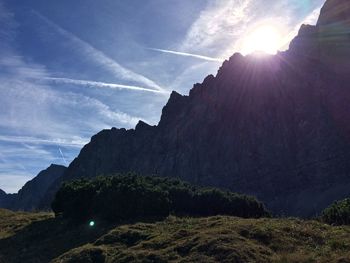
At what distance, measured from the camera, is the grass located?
20.2 metres

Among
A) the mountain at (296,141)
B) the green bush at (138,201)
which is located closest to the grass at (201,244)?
the green bush at (138,201)

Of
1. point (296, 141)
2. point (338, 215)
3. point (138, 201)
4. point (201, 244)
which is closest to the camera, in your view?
point (201, 244)

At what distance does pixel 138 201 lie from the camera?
114 ft

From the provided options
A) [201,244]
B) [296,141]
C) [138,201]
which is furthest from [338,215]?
[296,141]

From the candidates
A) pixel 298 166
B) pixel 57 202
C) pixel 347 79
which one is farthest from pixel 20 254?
pixel 347 79

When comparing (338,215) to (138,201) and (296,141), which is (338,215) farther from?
(296,141)

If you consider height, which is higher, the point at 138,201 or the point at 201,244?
the point at 138,201

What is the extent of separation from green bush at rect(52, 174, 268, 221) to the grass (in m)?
2.92

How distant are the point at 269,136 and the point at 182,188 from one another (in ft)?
494

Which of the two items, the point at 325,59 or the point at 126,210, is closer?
the point at 126,210

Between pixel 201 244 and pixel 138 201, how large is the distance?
1364cm

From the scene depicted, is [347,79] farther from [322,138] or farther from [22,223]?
[22,223]

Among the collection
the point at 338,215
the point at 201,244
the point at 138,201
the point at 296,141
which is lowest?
the point at 201,244

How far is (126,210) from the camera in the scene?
3438 centimetres
